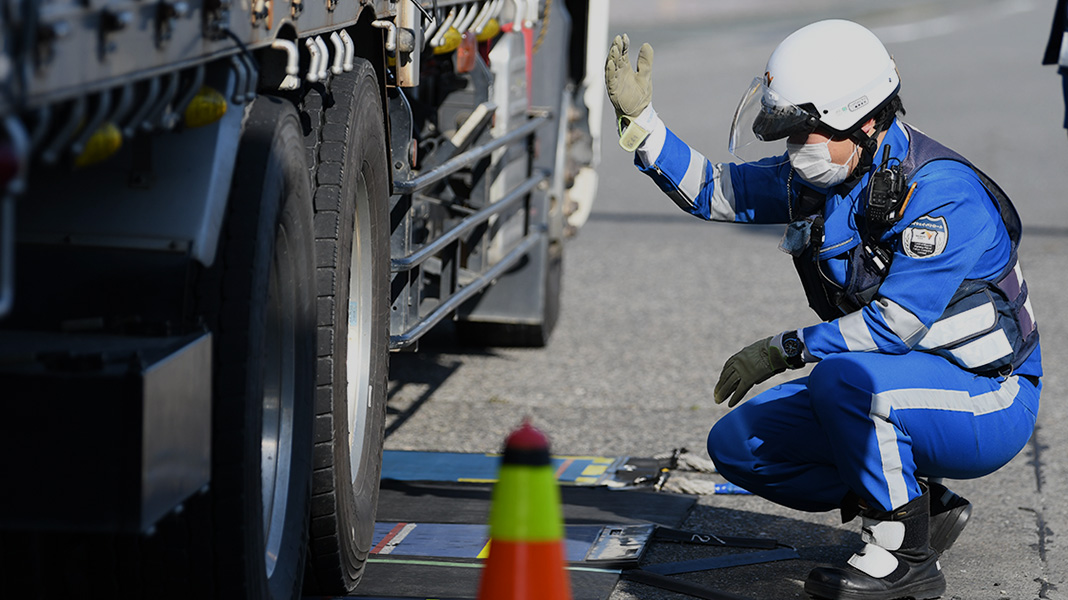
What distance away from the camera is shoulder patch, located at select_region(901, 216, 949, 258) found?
333 cm

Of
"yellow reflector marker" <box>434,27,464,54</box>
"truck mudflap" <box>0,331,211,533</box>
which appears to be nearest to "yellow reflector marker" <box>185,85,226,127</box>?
"truck mudflap" <box>0,331,211,533</box>

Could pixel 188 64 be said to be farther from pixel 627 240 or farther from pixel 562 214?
pixel 627 240

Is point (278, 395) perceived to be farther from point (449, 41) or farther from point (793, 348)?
point (449, 41)

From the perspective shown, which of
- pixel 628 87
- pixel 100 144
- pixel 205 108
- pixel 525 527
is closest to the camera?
pixel 100 144

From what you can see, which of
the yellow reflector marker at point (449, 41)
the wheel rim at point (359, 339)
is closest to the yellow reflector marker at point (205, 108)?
the wheel rim at point (359, 339)

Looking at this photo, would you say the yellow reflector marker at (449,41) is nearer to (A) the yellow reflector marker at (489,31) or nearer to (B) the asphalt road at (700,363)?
(A) the yellow reflector marker at (489,31)

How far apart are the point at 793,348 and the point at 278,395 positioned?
52.6 inches

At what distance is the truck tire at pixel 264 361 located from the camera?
2.39m

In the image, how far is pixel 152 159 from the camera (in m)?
2.29

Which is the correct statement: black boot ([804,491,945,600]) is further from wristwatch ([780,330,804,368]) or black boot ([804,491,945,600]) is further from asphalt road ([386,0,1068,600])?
wristwatch ([780,330,804,368])

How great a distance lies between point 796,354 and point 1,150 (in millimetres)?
2293

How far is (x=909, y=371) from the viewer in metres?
3.43

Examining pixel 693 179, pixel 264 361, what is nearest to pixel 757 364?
pixel 693 179

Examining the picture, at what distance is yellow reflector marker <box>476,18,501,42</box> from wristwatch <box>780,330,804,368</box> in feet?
6.35
